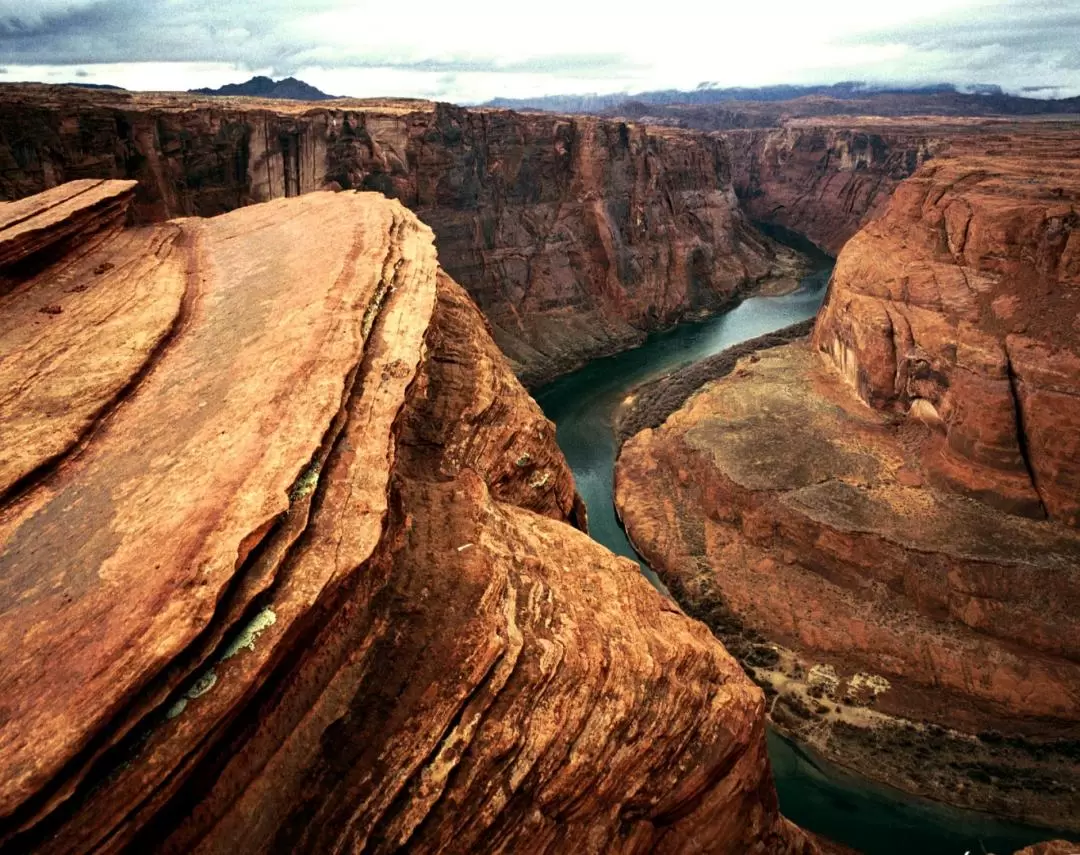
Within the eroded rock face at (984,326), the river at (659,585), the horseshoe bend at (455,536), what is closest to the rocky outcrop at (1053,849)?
the horseshoe bend at (455,536)

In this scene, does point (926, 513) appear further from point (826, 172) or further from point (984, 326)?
point (826, 172)

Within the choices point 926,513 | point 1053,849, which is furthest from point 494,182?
point 1053,849

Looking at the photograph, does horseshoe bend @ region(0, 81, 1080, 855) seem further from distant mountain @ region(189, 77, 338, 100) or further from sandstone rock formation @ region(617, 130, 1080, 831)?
distant mountain @ region(189, 77, 338, 100)

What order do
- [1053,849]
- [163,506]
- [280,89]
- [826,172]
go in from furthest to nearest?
[280,89] < [826,172] < [1053,849] < [163,506]

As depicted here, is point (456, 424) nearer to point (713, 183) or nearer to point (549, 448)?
point (549, 448)

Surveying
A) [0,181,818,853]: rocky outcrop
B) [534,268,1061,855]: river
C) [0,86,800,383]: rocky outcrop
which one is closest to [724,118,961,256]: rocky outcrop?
[0,86,800,383]: rocky outcrop

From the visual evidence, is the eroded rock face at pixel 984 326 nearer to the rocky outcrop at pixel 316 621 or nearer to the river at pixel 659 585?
the river at pixel 659 585

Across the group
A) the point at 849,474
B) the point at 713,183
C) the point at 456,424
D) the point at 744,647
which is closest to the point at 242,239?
the point at 456,424
